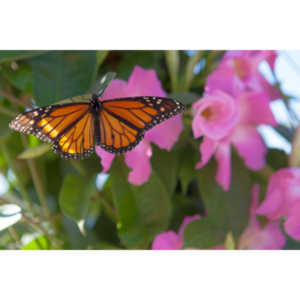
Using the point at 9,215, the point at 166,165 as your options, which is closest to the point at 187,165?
the point at 166,165

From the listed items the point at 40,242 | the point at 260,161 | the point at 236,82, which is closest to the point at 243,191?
the point at 260,161

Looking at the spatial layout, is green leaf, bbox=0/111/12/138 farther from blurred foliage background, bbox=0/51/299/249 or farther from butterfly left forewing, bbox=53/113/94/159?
butterfly left forewing, bbox=53/113/94/159

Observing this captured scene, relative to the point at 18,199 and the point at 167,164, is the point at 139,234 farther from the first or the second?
the point at 18,199

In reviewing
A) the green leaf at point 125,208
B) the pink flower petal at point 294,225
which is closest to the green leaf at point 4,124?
the green leaf at point 125,208

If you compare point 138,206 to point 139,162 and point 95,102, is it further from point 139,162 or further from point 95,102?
point 95,102

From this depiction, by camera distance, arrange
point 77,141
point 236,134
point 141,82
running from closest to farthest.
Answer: point 77,141
point 141,82
point 236,134

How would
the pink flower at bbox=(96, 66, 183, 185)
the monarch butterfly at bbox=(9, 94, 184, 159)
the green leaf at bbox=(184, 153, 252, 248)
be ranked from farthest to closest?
the green leaf at bbox=(184, 153, 252, 248) → the pink flower at bbox=(96, 66, 183, 185) → the monarch butterfly at bbox=(9, 94, 184, 159)

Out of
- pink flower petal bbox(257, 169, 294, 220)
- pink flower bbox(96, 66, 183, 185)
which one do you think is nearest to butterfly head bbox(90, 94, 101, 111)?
pink flower bbox(96, 66, 183, 185)
